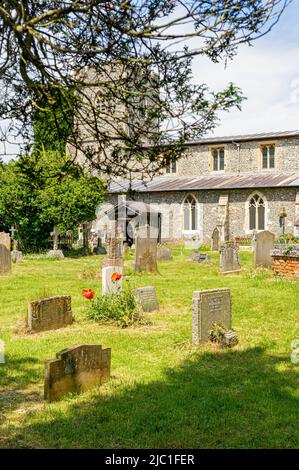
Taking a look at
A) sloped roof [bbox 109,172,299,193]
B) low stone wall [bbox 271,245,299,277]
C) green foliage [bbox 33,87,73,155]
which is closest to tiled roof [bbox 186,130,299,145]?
sloped roof [bbox 109,172,299,193]

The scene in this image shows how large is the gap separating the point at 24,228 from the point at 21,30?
77.2 ft

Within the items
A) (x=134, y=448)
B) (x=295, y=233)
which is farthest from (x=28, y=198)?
(x=134, y=448)

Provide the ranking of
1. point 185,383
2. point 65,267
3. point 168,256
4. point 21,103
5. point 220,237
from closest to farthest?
point 21,103
point 185,383
point 65,267
point 168,256
point 220,237

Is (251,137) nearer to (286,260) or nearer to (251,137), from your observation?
(251,137)

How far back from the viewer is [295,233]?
2783cm

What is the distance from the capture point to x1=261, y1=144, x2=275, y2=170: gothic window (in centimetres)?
3306

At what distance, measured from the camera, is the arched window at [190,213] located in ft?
109

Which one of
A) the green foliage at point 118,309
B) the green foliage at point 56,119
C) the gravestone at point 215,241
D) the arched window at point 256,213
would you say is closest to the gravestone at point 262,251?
the green foliage at point 118,309

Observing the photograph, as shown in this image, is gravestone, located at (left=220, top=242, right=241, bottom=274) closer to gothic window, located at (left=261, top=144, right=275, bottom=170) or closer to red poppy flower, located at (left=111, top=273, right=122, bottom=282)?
red poppy flower, located at (left=111, top=273, right=122, bottom=282)

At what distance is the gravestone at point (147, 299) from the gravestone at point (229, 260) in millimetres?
6471

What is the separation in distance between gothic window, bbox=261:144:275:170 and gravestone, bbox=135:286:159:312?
24552 mm

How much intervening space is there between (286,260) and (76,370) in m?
10.2

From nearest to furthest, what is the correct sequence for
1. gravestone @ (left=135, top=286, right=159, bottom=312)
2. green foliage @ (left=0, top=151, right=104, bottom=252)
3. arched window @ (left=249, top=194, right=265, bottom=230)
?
gravestone @ (left=135, top=286, right=159, bottom=312) < green foliage @ (left=0, top=151, right=104, bottom=252) < arched window @ (left=249, top=194, right=265, bottom=230)

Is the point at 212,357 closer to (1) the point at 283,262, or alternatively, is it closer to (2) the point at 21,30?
(2) the point at 21,30
